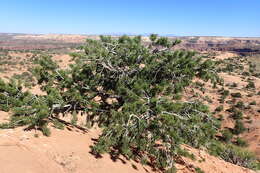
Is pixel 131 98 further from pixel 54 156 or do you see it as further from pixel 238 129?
pixel 238 129

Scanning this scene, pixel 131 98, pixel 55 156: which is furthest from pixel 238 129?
pixel 55 156

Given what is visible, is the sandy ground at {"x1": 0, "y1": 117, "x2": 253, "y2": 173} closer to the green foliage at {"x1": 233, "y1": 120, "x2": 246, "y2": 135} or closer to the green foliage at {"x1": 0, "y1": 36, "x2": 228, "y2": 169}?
the green foliage at {"x1": 0, "y1": 36, "x2": 228, "y2": 169}

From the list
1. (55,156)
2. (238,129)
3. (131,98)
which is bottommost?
(238,129)

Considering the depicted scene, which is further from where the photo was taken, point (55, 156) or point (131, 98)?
point (131, 98)

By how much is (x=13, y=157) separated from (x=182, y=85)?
6245 mm

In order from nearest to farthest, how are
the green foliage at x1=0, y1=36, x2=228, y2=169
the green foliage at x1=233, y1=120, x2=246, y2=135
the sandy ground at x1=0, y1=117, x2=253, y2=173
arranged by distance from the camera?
the sandy ground at x1=0, y1=117, x2=253, y2=173 → the green foliage at x1=0, y1=36, x2=228, y2=169 → the green foliage at x1=233, y1=120, x2=246, y2=135

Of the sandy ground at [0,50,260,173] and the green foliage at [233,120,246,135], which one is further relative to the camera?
the green foliage at [233,120,246,135]

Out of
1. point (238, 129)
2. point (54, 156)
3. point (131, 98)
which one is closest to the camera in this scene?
point (54, 156)

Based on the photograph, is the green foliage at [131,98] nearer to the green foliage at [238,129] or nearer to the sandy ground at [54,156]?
the sandy ground at [54,156]

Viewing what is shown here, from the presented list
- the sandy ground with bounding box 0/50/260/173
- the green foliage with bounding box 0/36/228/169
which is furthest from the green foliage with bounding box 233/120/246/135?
the sandy ground with bounding box 0/50/260/173

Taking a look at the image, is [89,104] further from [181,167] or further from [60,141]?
[181,167]

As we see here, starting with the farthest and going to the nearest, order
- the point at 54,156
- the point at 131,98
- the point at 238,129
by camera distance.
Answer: the point at 238,129
the point at 131,98
the point at 54,156

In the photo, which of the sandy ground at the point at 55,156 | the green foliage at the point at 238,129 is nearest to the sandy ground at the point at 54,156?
the sandy ground at the point at 55,156

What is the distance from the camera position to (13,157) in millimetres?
6281
